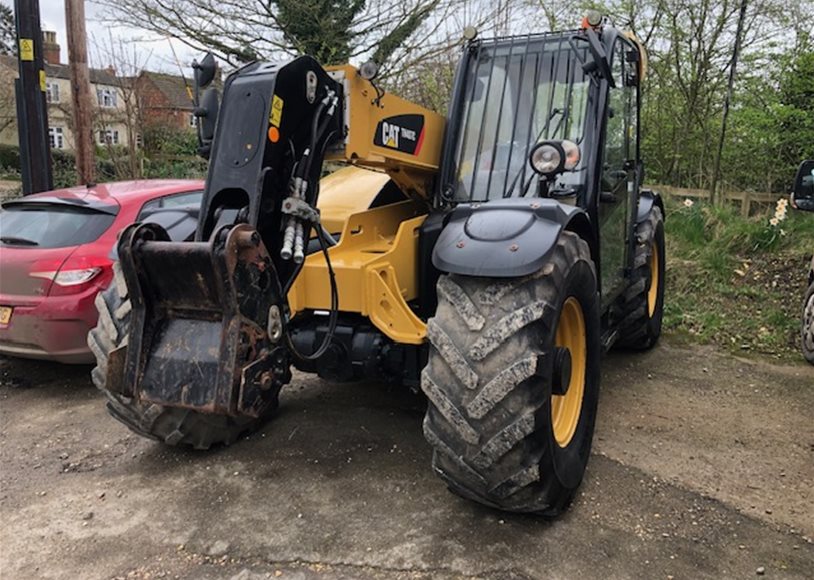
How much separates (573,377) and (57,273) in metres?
3.74

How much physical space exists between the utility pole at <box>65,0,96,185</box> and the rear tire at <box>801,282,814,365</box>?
771cm

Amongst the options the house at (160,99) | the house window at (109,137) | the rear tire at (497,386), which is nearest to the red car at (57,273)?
the rear tire at (497,386)

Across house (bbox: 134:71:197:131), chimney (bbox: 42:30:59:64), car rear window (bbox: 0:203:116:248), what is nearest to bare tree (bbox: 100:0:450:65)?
house (bbox: 134:71:197:131)

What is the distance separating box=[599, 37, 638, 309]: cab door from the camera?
159 inches

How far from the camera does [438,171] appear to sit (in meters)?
3.96

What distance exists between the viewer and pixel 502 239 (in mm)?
2789

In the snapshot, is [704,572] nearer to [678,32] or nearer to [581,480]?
[581,480]

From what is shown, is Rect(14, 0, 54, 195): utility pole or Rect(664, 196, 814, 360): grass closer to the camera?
Rect(664, 196, 814, 360): grass

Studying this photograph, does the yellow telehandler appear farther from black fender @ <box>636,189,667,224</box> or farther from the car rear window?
the car rear window

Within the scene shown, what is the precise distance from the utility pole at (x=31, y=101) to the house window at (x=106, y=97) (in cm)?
1012

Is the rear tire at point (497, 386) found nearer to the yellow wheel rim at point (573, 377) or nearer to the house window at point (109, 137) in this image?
the yellow wheel rim at point (573, 377)

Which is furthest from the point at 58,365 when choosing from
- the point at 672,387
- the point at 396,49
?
the point at 396,49

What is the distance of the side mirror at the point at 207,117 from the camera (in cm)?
303

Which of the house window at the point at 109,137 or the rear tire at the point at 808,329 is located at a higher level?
the house window at the point at 109,137
